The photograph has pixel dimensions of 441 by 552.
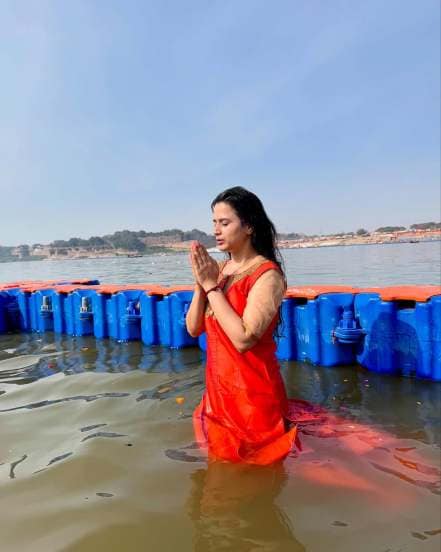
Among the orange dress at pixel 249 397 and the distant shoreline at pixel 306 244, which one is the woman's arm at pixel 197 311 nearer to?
the orange dress at pixel 249 397

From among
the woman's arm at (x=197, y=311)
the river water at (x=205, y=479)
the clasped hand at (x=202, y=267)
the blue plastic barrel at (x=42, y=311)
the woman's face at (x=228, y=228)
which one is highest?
the woman's face at (x=228, y=228)

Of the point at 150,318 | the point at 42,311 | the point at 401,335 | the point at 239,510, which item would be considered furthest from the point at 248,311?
the point at 42,311

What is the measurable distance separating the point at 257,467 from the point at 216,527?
46 centimetres

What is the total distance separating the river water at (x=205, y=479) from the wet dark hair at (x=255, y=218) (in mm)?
1172

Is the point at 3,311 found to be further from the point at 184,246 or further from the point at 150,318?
the point at 184,246

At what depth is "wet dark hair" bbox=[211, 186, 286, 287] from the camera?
100 inches

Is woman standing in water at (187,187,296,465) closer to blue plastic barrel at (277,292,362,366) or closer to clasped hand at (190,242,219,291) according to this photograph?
clasped hand at (190,242,219,291)

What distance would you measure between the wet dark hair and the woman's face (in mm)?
25

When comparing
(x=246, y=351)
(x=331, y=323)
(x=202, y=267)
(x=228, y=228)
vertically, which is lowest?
(x=331, y=323)

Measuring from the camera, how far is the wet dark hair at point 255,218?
254 cm

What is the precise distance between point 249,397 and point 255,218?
101 centimetres

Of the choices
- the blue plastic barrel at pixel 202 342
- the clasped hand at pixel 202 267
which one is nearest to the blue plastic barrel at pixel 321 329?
the blue plastic barrel at pixel 202 342

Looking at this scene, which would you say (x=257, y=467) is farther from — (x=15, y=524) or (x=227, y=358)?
(x=15, y=524)

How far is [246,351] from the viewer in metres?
2.41
